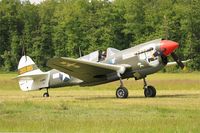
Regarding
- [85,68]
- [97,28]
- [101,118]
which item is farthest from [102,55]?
[97,28]

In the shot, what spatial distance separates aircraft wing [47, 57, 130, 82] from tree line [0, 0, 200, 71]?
2096 inches

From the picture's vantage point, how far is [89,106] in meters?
21.4

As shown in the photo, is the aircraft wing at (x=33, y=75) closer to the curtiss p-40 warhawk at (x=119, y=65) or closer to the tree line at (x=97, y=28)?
the curtiss p-40 warhawk at (x=119, y=65)

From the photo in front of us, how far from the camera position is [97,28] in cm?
9369

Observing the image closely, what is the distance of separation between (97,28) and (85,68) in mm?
66831

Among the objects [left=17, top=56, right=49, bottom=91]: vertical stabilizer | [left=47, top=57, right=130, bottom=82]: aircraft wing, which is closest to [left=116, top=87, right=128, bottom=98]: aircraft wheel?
[left=47, top=57, right=130, bottom=82]: aircraft wing

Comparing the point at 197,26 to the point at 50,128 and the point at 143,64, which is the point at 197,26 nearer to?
the point at 143,64

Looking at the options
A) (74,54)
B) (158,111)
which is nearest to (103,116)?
(158,111)

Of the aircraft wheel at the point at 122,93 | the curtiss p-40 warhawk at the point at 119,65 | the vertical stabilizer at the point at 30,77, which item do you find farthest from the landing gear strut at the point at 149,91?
the vertical stabilizer at the point at 30,77

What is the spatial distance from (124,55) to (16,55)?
6998 cm

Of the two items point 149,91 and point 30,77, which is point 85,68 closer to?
point 149,91

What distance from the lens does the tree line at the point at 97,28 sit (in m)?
85.8

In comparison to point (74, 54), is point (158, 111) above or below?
below

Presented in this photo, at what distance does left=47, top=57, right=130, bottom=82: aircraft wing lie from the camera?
26.2 meters
